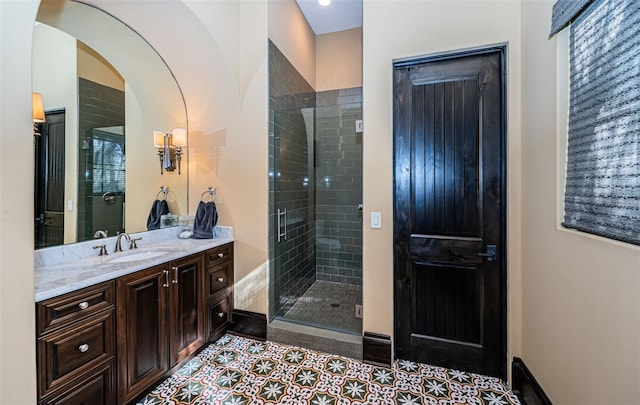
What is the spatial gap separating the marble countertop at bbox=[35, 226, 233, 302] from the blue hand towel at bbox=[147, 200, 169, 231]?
0.54 feet

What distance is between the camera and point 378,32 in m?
2.16

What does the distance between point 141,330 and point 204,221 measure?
1051 mm

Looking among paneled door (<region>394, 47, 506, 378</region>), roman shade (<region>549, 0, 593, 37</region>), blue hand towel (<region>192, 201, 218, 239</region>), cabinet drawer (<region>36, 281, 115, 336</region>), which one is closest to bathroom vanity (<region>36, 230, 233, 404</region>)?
cabinet drawer (<region>36, 281, 115, 336</region>)

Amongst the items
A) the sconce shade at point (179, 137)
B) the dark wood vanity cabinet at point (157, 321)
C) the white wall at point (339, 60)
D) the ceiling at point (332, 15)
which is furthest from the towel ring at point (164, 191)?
the ceiling at point (332, 15)

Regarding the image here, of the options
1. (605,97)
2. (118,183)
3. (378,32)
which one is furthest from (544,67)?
(118,183)

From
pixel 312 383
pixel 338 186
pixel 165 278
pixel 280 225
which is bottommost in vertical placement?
pixel 312 383

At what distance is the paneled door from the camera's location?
1986 millimetres

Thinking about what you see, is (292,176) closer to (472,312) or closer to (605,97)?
(472,312)

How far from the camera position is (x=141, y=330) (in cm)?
179

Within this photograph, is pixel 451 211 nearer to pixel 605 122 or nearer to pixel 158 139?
pixel 605 122

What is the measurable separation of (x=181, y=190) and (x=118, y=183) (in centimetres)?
57

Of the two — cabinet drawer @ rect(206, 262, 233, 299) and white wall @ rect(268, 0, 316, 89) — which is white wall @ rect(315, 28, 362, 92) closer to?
white wall @ rect(268, 0, 316, 89)

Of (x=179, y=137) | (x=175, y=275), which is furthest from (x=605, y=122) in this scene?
(x=179, y=137)

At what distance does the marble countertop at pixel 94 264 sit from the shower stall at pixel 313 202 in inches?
33.1
